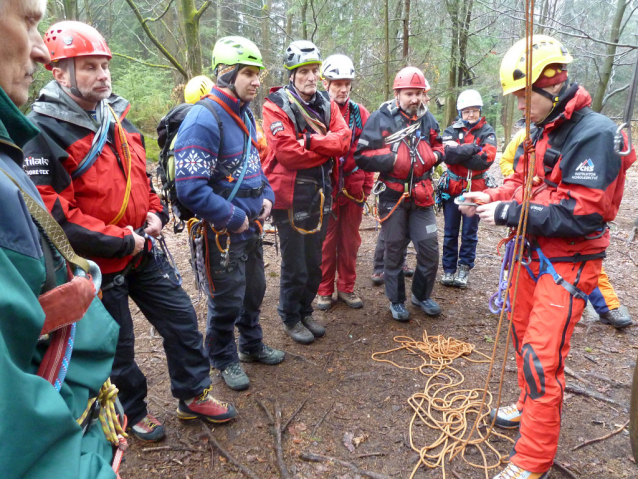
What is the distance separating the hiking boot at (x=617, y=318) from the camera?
14.6 ft

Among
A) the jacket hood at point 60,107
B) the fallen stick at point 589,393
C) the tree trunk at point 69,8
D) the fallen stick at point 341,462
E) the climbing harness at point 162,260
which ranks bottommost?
the fallen stick at point 341,462

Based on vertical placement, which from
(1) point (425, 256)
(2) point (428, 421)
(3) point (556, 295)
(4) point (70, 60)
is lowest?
(2) point (428, 421)

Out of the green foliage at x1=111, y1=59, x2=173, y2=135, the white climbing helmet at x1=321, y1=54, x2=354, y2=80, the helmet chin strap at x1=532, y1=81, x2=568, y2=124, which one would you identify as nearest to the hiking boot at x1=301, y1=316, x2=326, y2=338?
the white climbing helmet at x1=321, y1=54, x2=354, y2=80

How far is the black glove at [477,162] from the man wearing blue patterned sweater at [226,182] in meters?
3.05

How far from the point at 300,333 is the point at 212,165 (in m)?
2.17

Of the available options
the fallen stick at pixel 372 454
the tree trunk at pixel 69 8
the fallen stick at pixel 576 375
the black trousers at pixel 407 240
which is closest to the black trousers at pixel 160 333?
the fallen stick at pixel 372 454

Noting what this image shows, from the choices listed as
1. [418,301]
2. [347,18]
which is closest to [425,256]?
[418,301]

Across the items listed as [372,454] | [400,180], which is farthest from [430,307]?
[372,454]

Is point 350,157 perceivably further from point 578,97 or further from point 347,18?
point 347,18

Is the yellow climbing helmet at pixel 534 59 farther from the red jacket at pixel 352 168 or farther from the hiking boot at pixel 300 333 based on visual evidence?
the hiking boot at pixel 300 333

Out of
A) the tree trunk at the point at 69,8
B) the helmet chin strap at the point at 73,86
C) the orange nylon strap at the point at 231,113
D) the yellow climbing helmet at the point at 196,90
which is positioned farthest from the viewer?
the tree trunk at the point at 69,8

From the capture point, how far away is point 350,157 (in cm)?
493

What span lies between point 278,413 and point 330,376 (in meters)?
0.70

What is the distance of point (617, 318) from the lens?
4473mm
